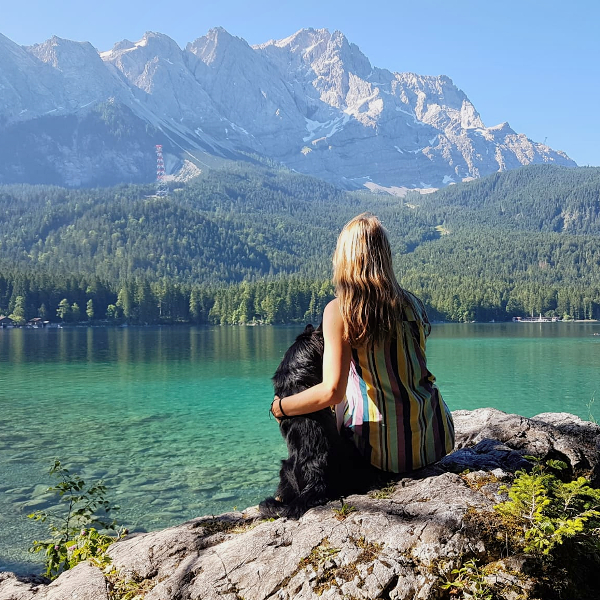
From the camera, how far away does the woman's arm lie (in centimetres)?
387

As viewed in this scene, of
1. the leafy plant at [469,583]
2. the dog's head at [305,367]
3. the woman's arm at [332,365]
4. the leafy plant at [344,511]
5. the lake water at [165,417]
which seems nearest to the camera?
the leafy plant at [469,583]

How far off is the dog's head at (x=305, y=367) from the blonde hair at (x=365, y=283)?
0.38 meters

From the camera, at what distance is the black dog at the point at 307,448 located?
13.2 feet

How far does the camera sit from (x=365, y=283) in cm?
390

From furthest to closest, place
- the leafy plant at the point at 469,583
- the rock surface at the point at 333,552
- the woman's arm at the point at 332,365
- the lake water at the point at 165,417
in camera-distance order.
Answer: the lake water at the point at 165,417
the woman's arm at the point at 332,365
the rock surface at the point at 333,552
the leafy plant at the point at 469,583

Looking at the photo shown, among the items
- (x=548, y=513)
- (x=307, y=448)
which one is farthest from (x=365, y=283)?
(x=548, y=513)

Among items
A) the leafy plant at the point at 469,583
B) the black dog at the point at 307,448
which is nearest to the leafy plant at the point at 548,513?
the leafy plant at the point at 469,583

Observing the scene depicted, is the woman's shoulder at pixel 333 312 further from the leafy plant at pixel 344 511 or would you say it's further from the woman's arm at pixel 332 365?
the leafy plant at pixel 344 511

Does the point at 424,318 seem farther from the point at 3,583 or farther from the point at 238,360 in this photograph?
the point at 238,360

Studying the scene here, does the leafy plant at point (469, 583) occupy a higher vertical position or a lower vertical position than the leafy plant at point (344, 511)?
lower

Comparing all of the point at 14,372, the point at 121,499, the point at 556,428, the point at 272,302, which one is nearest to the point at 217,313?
the point at 272,302

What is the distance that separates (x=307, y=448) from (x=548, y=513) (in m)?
1.61

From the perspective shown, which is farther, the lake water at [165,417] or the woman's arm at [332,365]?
the lake water at [165,417]

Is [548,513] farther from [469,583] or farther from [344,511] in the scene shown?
[344,511]
